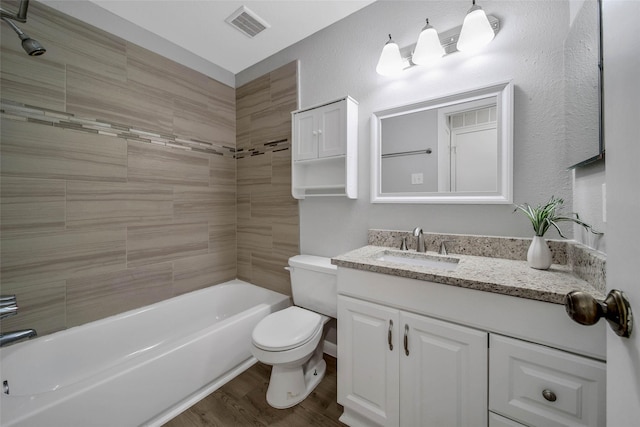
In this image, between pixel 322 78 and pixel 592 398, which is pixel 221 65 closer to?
pixel 322 78

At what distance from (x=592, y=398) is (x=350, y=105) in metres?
1.74

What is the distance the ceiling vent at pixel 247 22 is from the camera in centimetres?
173

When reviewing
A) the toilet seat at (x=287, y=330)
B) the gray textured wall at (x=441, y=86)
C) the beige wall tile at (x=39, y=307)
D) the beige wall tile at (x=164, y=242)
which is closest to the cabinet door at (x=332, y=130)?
the gray textured wall at (x=441, y=86)

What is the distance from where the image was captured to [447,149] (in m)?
1.43

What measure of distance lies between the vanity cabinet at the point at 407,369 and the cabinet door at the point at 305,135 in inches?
43.0

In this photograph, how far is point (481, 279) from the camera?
934mm

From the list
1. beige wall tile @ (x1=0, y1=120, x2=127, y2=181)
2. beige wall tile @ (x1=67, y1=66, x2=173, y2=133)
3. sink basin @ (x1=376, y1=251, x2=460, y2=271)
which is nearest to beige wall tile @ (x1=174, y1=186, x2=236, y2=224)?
beige wall tile @ (x1=0, y1=120, x2=127, y2=181)

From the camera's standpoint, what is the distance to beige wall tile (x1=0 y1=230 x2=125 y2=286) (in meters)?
1.40

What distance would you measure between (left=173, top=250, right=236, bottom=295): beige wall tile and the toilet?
38.4 inches

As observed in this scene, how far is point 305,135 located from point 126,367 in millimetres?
1737

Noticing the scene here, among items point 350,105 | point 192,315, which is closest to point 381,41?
point 350,105

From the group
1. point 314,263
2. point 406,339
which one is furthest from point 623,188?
point 314,263

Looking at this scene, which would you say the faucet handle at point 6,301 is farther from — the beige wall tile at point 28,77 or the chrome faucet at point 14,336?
the beige wall tile at point 28,77

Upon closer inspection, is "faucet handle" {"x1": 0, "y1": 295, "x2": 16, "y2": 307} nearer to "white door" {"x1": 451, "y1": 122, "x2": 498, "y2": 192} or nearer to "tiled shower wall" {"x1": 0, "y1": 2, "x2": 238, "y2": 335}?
→ "tiled shower wall" {"x1": 0, "y1": 2, "x2": 238, "y2": 335}
